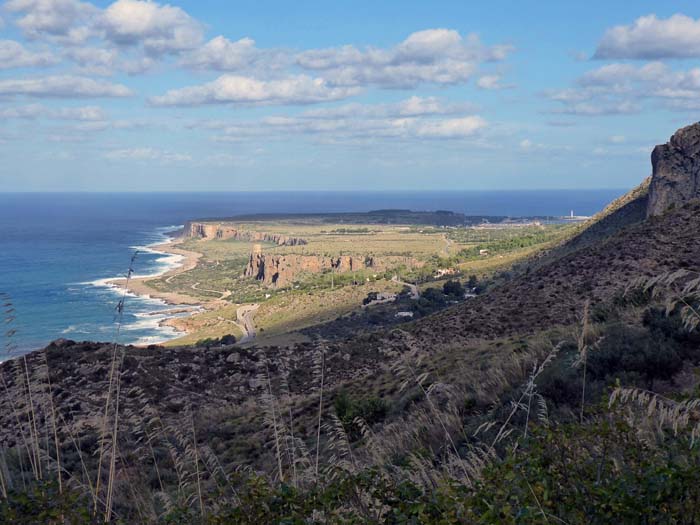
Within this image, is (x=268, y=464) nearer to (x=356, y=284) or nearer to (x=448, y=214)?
(x=356, y=284)

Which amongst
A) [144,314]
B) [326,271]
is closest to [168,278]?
[144,314]

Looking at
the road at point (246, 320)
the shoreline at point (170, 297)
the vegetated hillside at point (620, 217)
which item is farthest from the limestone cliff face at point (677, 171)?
A: the shoreline at point (170, 297)

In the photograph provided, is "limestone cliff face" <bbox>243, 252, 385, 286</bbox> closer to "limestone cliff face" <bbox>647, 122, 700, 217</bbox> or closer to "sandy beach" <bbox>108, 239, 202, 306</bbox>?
"sandy beach" <bbox>108, 239, 202, 306</bbox>

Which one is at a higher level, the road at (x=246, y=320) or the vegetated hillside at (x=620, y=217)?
the vegetated hillside at (x=620, y=217)

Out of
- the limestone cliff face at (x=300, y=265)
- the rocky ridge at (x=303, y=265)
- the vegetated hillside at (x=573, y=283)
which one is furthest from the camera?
the limestone cliff face at (x=300, y=265)

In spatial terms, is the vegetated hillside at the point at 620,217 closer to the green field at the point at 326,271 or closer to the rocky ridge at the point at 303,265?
the green field at the point at 326,271
